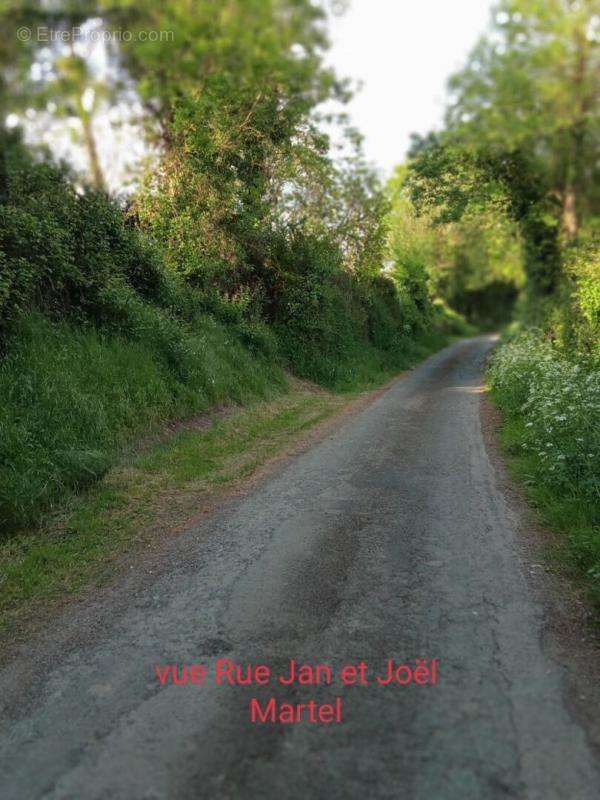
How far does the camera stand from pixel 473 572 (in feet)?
15.0

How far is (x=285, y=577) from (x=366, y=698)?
1589mm

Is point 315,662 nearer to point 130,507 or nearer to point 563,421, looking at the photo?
point 130,507

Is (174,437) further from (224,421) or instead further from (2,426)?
(2,426)

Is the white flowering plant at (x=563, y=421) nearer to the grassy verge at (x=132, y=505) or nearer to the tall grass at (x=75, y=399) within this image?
the grassy verge at (x=132, y=505)

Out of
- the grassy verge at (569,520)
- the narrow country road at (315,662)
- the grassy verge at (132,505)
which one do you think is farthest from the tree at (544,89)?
the grassy verge at (132,505)

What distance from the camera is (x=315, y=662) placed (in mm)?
3414

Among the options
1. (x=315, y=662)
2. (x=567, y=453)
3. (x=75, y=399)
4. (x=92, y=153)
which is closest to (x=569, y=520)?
(x=567, y=453)

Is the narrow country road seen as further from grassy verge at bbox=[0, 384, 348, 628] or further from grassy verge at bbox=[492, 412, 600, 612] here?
grassy verge at bbox=[0, 384, 348, 628]

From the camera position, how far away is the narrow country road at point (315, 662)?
8.41 feet

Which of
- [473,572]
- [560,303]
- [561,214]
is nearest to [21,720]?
[473,572]

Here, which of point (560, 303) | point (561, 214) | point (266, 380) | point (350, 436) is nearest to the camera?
point (561, 214)

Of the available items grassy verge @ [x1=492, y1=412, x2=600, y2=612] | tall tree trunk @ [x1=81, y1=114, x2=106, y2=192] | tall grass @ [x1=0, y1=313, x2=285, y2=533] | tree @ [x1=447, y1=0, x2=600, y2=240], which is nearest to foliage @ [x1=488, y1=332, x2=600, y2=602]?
grassy verge @ [x1=492, y1=412, x2=600, y2=612]

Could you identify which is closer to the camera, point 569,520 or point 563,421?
point 569,520

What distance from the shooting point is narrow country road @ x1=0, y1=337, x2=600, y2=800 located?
2564 mm
